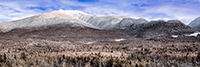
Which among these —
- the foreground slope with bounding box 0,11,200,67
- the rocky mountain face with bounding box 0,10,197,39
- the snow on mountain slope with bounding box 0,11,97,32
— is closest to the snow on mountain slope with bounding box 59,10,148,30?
the rocky mountain face with bounding box 0,10,197,39

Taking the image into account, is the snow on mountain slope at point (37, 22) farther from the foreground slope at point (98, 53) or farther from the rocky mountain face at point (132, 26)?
the foreground slope at point (98, 53)

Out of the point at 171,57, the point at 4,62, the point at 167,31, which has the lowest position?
the point at 167,31

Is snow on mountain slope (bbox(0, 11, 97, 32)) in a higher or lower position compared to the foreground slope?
lower

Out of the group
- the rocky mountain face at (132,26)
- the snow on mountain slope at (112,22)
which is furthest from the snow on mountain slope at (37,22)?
the snow on mountain slope at (112,22)

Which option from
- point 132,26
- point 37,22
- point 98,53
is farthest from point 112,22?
point 98,53

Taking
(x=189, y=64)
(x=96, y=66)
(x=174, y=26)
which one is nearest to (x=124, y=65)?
(x=96, y=66)

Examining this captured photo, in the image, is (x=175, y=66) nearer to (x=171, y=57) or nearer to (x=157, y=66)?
(x=157, y=66)

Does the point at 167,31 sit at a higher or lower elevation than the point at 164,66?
lower

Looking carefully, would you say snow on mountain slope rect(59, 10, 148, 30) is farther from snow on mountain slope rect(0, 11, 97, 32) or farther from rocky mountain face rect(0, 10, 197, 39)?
snow on mountain slope rect(0, 11, 97, 32)

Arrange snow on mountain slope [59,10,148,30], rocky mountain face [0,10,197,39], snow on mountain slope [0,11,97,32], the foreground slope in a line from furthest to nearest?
snow on mountain slope [59,10,148,30] → snow on mountain slope [0,11,97,32] → rocky mountain face [0,10,197,39] → the foreground slope

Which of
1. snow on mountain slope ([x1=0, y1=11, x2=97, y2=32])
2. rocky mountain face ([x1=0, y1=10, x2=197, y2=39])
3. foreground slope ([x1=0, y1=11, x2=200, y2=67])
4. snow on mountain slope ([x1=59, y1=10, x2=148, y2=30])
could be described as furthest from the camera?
snow on mountain slope ([x1=59, y1=10, x2=148, y2=30])

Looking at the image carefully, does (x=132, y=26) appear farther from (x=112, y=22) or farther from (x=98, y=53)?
(x=98, y=53)
